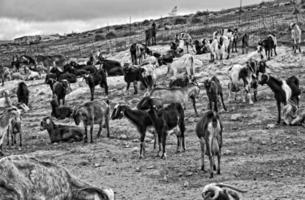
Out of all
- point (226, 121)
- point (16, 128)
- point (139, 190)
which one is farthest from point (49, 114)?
point (139, 190)

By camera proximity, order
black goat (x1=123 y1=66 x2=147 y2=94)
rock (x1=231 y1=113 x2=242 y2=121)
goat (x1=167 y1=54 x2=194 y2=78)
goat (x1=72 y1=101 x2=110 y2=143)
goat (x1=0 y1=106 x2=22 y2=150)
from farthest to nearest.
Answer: goat (x1=167 y1=54 x2=194 y2=78) → black goat (x1=123 y1=66 x2=147 y2=94) → rock (x1=231 y1=113 x2=242 y2=121) → goat (x1=72 y1=101 x2=110 y2=143) → goat (x1=0 y1=106 x2=22 y2=150)

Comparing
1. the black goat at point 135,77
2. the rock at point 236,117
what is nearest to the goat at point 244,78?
the rock at point 236,117

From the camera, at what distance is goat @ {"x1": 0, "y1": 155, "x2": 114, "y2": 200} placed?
260 inches

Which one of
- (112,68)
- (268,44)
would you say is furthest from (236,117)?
(112,68)

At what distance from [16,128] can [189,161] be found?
6635 millimetres

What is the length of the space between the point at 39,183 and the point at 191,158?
24.5 feet

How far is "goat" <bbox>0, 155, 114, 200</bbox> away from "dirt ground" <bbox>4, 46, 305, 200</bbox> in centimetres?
397

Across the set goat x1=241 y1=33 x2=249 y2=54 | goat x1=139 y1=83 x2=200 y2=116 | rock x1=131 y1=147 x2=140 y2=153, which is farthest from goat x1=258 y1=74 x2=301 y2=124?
goat x1=241 y1=33 x2=249 y2=54

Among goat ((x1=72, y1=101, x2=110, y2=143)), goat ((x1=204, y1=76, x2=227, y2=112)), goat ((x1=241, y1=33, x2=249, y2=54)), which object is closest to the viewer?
goat ((x1=72, y1=101, x2=110, y2=143))

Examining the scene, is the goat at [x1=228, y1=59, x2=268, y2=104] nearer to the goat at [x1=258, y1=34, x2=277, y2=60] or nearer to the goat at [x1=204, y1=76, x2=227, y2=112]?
the goat at [x1=204, y1=76, x2=227, y2=112]

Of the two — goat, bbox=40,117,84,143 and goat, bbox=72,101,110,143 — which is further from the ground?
goat, bbox=72,101,110,143

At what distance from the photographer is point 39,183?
6.89 meters

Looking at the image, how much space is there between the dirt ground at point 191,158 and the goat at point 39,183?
3.97 m

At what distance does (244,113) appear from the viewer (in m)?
19.2
